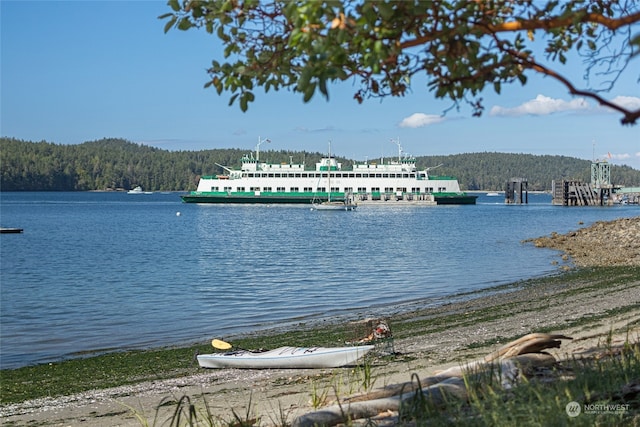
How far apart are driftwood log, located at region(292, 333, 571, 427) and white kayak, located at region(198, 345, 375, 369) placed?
3.01 m

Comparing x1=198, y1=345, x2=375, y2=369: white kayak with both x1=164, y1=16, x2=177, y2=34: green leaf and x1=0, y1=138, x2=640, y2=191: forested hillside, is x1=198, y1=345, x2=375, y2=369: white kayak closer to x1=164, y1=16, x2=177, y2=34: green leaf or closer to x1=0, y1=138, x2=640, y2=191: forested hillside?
x1=164, y1=16, x2=177, y2=34: green leaf

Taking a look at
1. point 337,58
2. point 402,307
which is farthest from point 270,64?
point 402,307

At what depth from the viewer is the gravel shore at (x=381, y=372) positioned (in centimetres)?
714

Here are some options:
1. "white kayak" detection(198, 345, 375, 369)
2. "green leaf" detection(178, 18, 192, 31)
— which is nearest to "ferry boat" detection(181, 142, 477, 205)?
"white kayak" detection(198, 345, 375, 369)

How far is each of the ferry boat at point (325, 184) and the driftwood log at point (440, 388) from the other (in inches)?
3283

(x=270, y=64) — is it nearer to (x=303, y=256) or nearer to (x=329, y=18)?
(x=329, y=18)

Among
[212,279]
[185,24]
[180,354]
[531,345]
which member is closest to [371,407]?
[531,345]

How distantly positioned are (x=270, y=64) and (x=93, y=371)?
25.5 feet

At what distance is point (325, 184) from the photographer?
90562mm

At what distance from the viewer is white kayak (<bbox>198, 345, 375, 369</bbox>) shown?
8852 mm
